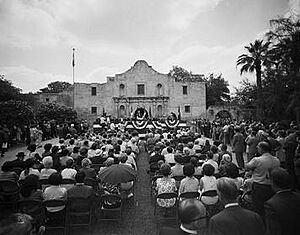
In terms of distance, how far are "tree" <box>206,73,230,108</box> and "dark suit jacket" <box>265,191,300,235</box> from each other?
5078 cm

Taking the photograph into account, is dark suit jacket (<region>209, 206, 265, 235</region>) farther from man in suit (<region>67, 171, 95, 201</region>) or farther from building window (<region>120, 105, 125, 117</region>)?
building window (<region>120, 105, 125, 117</region>)

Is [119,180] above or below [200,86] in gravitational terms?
below

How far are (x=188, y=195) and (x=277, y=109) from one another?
57.5 feet

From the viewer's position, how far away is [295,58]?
17.8 meters

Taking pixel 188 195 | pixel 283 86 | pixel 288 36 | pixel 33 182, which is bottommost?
pixel 188 195

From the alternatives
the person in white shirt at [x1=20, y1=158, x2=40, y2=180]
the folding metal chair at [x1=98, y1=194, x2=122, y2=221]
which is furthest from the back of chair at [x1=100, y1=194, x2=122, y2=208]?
the person in white shirt at [x1=20, y1=158, x2=40, y2=180]

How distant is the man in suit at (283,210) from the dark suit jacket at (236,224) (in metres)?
0.32

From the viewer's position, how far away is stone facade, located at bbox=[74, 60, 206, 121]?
40062 millimetres

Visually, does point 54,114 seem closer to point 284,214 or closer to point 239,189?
point 239,189

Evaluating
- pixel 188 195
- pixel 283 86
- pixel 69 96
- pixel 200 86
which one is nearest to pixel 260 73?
pixel 283 86

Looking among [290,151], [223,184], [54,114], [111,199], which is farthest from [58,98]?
[223,184]

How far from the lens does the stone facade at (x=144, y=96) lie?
40.1m

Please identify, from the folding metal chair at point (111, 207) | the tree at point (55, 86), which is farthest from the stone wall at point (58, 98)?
the folding metal chair at point (111, 207)

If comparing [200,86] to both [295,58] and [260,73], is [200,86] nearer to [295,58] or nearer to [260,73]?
[260,73]
